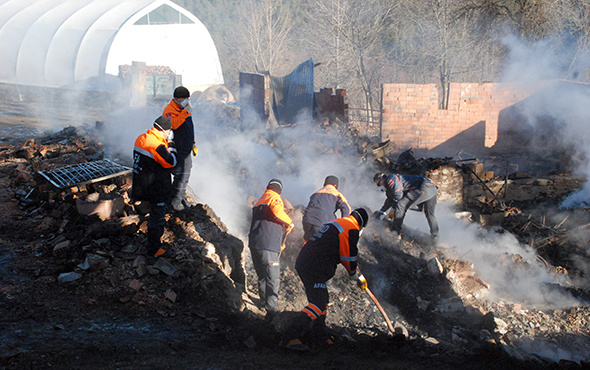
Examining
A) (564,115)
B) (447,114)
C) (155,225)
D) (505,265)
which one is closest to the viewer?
(155,225)

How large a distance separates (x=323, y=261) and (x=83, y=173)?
3.99 metres

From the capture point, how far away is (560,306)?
6012 mm

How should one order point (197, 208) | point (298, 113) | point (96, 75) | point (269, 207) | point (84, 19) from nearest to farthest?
point (269, 207)
point (197, 208)
point (298, 113)
point (96, 75)
point (84, 19)

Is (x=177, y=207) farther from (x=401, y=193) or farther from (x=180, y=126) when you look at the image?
(x=401, y=193)

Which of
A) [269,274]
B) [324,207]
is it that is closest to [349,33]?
[324,207]

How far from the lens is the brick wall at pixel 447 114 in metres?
12.2

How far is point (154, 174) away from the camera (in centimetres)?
448

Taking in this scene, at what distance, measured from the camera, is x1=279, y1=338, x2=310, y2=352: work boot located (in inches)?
157

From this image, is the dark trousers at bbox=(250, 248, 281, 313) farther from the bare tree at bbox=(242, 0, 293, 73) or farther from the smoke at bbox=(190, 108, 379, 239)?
the bare tree at bbox=(242, 0, 293, 73)

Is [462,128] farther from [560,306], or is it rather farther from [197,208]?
[197,208]

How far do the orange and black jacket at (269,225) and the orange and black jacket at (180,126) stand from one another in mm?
1208

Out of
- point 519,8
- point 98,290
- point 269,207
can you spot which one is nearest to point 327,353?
point 269,207

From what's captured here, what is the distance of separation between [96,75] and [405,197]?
2097cm

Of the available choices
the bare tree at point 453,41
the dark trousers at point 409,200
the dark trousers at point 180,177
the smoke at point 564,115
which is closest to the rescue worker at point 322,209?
the dark trousers at point 180,177
